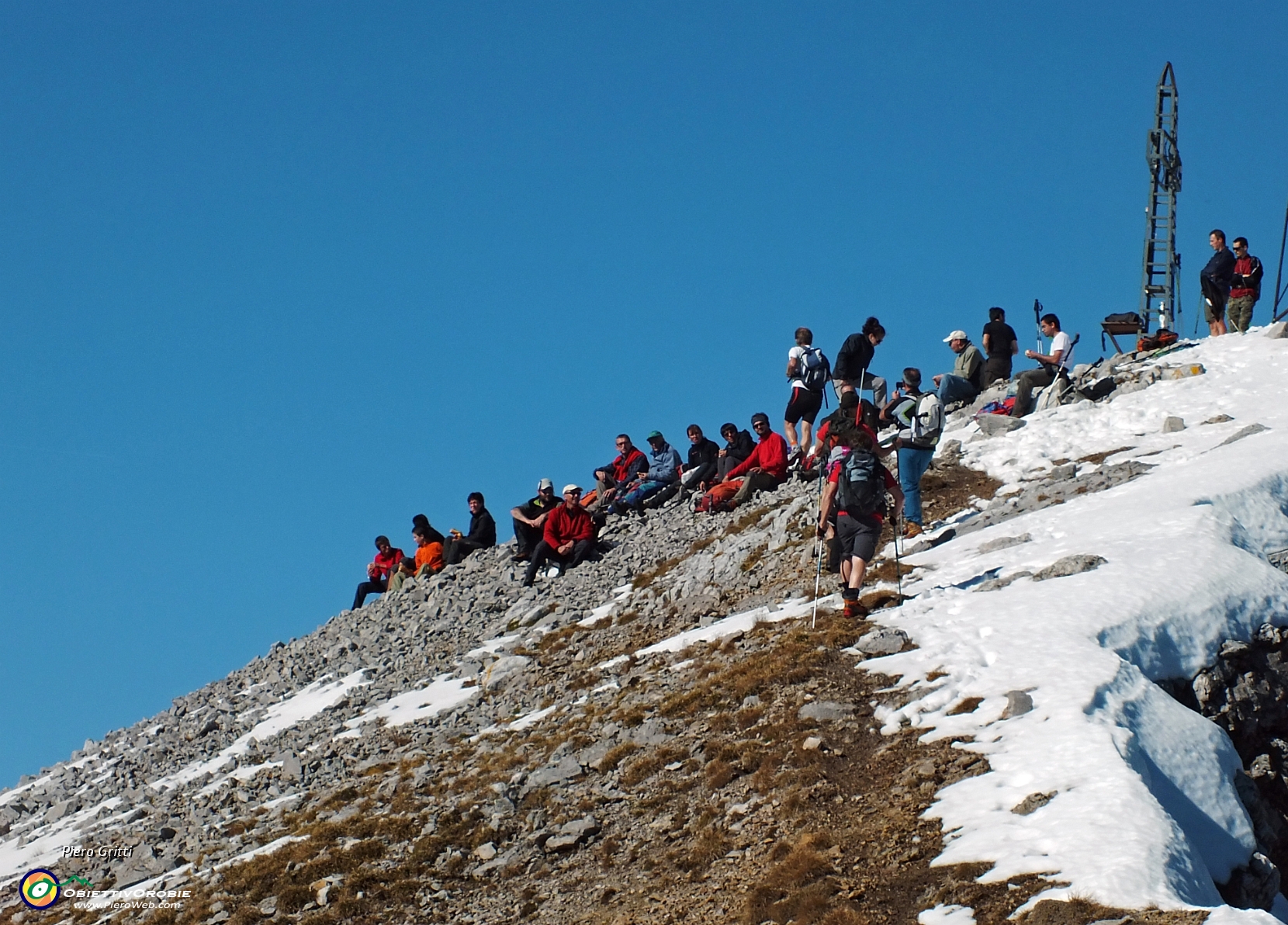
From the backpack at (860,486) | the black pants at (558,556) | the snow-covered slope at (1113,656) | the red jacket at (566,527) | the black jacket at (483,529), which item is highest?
the black jacket at (483,529)

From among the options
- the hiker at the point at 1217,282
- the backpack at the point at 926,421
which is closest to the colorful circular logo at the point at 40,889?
the backpack at the point at 926,421

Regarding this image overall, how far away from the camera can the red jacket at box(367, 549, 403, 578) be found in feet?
101

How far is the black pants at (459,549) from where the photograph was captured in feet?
95.4

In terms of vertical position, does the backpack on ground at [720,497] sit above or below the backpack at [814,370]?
below

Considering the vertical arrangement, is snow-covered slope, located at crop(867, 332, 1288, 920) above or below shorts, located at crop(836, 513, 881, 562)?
below

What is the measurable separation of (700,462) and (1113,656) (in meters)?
15.9

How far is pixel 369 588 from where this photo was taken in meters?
30.7

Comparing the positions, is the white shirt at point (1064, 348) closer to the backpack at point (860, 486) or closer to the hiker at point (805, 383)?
the hiker at point (805, 383)

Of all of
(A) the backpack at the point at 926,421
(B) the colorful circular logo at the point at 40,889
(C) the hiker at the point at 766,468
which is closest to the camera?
(B) the colorful circular logo at the point at 40,889

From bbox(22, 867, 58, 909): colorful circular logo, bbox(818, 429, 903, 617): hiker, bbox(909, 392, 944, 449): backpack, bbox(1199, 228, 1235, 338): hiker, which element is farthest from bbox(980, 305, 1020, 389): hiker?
bbox(22, 867, 58, 909): colorful circular logo

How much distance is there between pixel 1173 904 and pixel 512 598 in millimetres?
17645

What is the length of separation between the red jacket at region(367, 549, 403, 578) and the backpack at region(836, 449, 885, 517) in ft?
58.8

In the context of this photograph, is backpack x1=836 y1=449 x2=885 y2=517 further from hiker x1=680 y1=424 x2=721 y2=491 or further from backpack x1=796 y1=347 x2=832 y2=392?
hiker x1=680 y1=424 x2=721 y2=491

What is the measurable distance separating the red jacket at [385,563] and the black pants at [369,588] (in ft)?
0.44
